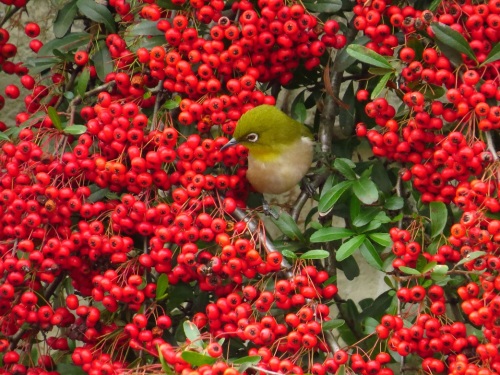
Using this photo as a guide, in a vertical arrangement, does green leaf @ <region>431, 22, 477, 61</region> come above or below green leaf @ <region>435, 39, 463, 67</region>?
above

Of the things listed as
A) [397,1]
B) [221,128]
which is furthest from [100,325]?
[397,1]

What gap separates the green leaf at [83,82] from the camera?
10.8 ft

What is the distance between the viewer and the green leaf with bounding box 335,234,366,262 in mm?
3025

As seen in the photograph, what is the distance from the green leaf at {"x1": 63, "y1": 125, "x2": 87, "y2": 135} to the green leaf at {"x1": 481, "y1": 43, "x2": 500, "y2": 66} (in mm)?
1293

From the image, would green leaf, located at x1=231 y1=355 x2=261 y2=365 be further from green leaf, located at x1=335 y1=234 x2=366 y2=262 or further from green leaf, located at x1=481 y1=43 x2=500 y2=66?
green leaf, located at x1=481 y1=43 x2=500 y2=66

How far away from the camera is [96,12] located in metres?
3.35

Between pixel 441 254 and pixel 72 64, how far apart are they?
1567 millimetres

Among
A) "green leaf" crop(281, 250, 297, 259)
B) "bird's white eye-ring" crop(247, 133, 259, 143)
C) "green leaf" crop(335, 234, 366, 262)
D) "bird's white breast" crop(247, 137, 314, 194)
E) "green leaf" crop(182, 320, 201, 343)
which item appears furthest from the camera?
"bird's white breast" crop(247, 137, 314, 194)

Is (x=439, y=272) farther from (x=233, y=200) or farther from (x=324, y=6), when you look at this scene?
(x=324, y=6)

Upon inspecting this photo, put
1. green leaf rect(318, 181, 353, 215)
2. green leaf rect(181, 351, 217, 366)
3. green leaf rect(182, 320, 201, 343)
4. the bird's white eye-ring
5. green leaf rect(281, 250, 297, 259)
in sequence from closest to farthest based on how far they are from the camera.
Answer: green leaf rect(181, 351, 217, 366) < green leaf rect(182, 320, 201, 343) < green leaf rect(281, 250, 297, 259) < green leaf rect(318, 181, 353, 215) < the bird's white eye-ring

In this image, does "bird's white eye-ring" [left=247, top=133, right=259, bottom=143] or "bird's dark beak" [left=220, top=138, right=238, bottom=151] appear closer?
"bird's dark beak" [left=220, top=138, right=238, bottom=151]

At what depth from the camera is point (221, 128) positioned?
128 inches

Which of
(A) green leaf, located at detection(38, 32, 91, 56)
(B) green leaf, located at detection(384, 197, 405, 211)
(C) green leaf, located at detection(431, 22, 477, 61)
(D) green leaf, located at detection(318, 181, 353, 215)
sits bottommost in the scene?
(B) green leaf, located at detection(384, 197, 405, 211)

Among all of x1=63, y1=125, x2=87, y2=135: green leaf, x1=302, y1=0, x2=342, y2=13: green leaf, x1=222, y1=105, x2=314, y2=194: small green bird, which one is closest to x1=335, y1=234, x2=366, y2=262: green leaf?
x1=222, y1=105, x2=314, y2=194: small green bird
